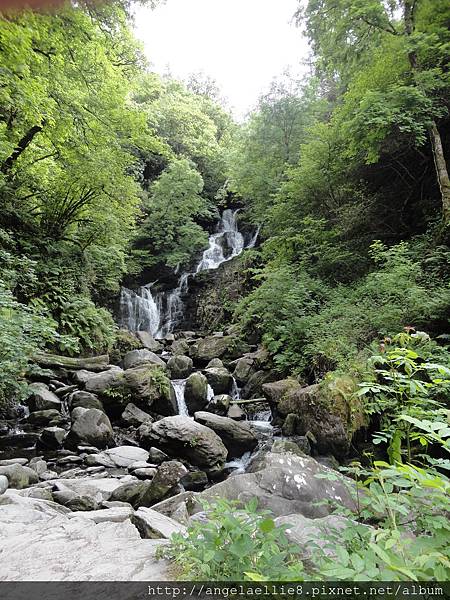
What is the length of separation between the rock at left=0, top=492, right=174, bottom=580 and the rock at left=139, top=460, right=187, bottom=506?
171cm

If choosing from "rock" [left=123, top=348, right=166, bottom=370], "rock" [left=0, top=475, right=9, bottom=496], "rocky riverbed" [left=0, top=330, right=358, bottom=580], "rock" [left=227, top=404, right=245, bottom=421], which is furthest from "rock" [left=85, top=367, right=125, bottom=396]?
"rock" [left=0, top=475, right=9, bottom=496]

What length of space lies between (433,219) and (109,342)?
10.9 m

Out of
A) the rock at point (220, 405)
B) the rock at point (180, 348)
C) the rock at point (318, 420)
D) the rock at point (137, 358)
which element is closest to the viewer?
the rock at point (318, 420)

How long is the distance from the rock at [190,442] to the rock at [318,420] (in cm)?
172

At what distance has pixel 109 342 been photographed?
12156mm

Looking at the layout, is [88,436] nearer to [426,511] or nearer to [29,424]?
[29,424]

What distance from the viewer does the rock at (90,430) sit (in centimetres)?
713

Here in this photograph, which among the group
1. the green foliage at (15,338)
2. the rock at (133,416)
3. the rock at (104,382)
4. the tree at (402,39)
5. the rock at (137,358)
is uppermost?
the tree at (402,39)

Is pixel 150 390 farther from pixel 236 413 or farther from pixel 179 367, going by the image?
pixel 179 367

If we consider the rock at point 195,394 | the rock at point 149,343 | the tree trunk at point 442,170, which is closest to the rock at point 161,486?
the rock at point 195,394

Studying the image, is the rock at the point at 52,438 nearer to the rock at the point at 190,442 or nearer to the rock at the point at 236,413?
the rock at the point at 190,442

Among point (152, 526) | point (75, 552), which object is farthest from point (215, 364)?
point (75, 552)

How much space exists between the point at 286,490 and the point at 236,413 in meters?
5.11

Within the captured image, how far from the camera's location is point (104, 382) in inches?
351
